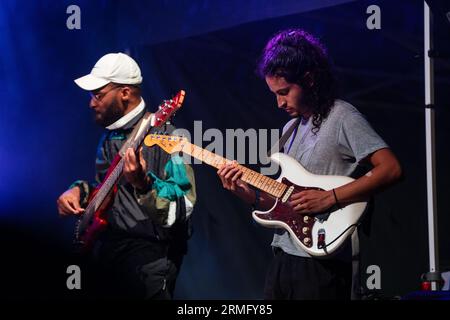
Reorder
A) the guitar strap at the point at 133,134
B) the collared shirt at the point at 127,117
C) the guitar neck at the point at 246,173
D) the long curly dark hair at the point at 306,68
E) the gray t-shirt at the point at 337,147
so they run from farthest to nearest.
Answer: the collared shirt at the point at 127,117, the guitar strap at the point at 133,134, the long curly dark hair at the point at 306,68, the guitar neck at the point at 246,173, the gray t-shirt at the point at 337,147

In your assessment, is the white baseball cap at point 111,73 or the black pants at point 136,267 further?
the white baseball cap at point 111,73

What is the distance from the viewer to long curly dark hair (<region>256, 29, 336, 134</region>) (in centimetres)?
472

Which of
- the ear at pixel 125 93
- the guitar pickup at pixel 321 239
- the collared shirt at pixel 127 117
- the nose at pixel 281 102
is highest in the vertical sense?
the ear at pixel 125 93

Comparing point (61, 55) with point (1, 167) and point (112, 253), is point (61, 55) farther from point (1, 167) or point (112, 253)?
point (112, 253)

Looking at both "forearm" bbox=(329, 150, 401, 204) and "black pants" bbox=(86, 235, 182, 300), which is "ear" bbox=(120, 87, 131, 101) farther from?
"forearm" bbox=(329, 150, 401, 204)

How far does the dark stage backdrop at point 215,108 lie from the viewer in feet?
16.8

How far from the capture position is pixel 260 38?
518 cm

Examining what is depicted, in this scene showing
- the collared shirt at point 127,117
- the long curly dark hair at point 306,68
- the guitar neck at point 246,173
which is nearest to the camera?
the guitar neck at point 246,173

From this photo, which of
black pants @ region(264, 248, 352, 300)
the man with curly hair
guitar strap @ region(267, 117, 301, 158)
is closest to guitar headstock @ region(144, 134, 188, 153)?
the man with curly hair

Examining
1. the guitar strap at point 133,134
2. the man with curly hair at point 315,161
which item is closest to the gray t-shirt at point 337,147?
the man with curly hair at point 315,161

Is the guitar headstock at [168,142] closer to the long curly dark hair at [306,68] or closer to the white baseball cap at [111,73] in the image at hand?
the white baseball cap at [111,73]

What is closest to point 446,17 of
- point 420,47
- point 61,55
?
point 420,47

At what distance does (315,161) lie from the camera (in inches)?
178

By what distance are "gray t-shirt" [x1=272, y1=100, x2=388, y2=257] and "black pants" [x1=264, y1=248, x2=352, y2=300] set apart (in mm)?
65
